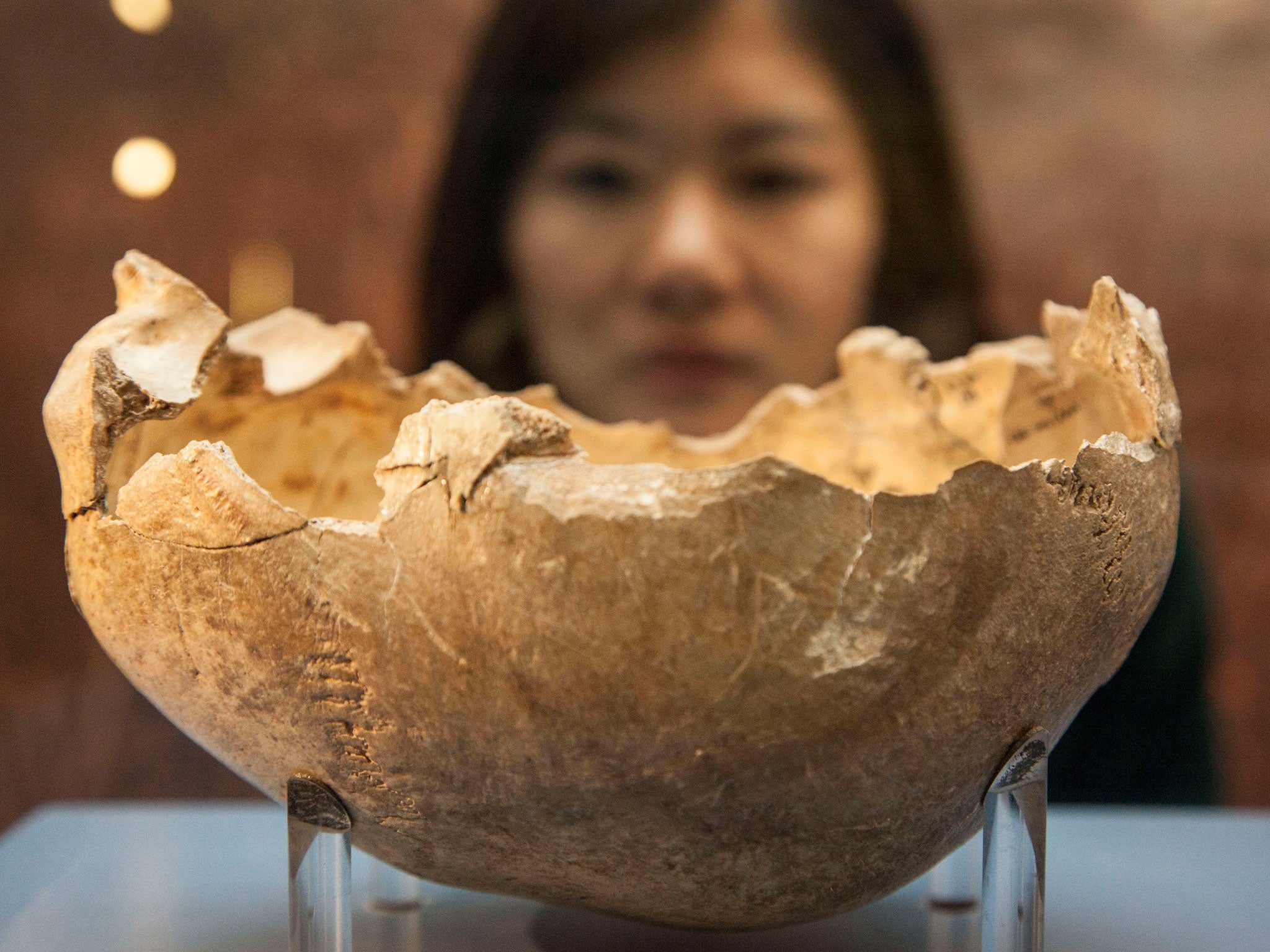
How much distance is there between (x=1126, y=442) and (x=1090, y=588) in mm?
151

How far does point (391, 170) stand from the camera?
239 centimetres

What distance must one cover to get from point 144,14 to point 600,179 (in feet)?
2.81

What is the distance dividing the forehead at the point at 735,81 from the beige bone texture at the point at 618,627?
1032 mm

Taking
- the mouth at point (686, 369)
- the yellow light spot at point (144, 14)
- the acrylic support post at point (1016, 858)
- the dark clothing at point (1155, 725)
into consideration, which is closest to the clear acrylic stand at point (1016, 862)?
the acrylic support post at point (1016, 858)

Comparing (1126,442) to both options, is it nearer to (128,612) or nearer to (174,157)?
(128,612)

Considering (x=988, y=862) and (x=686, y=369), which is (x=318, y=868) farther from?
(x=686, y=369)

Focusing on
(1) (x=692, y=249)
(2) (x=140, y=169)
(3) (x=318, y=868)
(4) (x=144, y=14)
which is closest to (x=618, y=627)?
(3) (x=318, y=868)

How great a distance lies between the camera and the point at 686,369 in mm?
2426

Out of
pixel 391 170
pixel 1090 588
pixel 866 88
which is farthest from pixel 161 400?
pixel 866 88

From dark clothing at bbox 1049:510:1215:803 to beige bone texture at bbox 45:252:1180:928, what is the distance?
100cm

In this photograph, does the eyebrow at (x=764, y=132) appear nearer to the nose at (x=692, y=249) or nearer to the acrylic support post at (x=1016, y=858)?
the nose at (x=692, y=249)

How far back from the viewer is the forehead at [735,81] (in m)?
2.37

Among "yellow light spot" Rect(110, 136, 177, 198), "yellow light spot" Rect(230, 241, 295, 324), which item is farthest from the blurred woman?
"yellow light spot" Rect(110, 136, 177, 198)

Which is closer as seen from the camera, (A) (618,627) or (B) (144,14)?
(A) (618,627)
